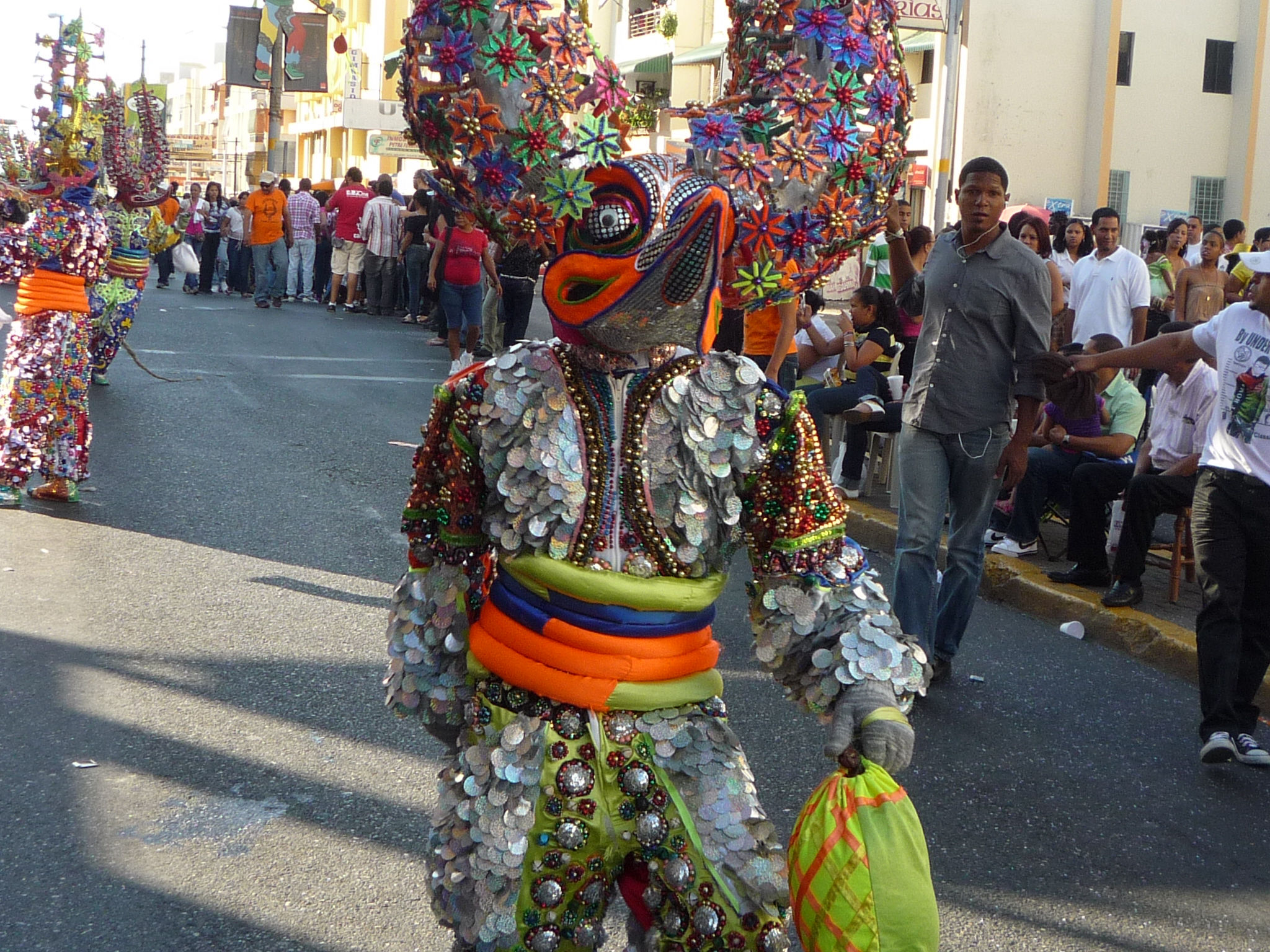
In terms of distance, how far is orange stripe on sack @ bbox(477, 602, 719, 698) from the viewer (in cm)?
238

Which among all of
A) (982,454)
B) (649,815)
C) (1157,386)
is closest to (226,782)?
(649,815)

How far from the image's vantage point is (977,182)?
202 inches

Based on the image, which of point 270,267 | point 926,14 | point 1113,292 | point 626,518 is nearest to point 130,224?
point 926,14

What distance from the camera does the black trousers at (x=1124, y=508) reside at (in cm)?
686

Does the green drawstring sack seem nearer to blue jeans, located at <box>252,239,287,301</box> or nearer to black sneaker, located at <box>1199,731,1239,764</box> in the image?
black sneaker, located at <box>1199,731,1239,764</box>

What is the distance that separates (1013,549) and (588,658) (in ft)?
19.5

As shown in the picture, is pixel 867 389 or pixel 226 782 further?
pixel 867 389

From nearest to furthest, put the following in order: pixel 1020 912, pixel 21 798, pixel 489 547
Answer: pixel 489 547 → pixel 1020 912 → pixel 21 798

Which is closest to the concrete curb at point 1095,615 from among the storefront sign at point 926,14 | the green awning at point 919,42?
the storefront sign at point 926,14

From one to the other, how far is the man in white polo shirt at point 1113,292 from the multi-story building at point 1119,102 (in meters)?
19.4

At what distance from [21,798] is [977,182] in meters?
3.82

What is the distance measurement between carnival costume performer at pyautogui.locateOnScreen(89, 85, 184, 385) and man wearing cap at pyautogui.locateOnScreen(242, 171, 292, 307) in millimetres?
8348

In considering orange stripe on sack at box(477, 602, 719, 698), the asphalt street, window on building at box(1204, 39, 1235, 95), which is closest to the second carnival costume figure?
orange stripe on sack at box(477, 602, 719, 698)

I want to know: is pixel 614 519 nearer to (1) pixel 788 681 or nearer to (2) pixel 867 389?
(1) pixel 788 681
